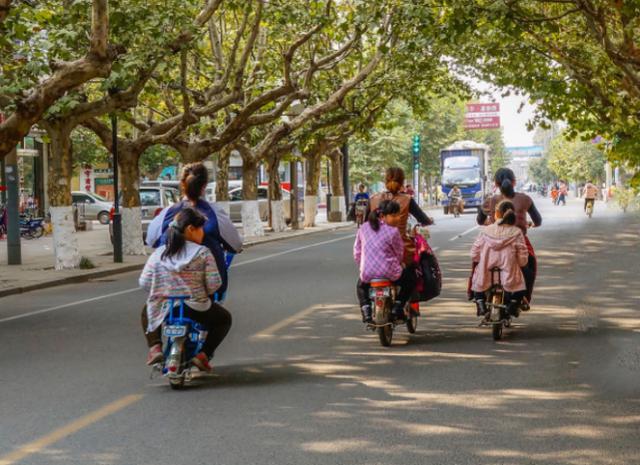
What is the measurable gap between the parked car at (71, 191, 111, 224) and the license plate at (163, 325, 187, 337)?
4609 cm

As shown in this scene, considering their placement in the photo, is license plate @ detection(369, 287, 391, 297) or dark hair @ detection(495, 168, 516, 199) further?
dark hair @ detection(495, 168, 516, 199)

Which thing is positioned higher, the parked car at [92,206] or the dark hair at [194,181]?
the dark hair at [194,181]

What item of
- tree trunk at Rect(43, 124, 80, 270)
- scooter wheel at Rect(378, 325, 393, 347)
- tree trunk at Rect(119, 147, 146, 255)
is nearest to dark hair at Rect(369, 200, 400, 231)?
scooter wheel at Rect(378, 325, 393, 347)

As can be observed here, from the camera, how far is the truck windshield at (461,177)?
64312mm

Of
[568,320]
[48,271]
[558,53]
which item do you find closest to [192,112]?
[48,271]

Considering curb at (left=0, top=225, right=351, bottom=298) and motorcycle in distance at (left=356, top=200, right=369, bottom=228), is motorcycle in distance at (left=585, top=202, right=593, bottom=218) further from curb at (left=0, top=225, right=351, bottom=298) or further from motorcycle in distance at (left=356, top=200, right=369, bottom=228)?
curb at (left=0, top=225, right=351, bottom=298)

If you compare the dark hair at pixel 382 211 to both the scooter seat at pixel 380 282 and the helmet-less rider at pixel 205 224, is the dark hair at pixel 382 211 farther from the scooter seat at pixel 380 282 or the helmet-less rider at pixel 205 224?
the helmet-less rider at pixel 205 224

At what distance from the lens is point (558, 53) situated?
24.0 meters

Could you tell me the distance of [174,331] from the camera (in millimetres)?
8266

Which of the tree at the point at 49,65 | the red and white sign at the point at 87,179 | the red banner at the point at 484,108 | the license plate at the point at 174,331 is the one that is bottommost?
the license plate at the point at 174,331

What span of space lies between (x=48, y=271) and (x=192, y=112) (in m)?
6.70

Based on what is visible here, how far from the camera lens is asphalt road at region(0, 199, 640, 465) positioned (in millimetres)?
6465

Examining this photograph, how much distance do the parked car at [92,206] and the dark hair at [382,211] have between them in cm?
4400

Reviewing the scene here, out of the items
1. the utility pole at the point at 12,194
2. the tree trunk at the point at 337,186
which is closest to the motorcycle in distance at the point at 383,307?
the utility pole at the point at 12,194
